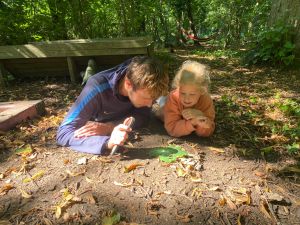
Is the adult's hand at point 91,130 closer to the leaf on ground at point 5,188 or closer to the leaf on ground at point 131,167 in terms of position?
the leaf on ground at point 131,167

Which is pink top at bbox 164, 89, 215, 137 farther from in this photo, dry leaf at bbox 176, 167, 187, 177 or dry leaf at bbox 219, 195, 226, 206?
dry leaf at bbox 219, 195, 226, 206

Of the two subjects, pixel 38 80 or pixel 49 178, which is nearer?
pixel 49 178

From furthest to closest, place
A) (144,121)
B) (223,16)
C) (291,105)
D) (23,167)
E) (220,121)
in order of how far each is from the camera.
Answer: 1. (223,16)
2. (291,105)
3. (220,121)
4. (144,121)
5. (23,167)

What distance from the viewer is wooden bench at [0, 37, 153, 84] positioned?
5.38 metres

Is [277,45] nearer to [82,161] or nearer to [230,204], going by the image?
[230,204]

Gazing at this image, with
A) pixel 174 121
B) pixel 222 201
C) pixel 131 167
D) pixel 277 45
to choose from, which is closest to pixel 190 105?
pixel 174 121

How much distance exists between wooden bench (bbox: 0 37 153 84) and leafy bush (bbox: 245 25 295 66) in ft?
8.40

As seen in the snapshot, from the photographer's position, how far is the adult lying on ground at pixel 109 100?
8.07 feet

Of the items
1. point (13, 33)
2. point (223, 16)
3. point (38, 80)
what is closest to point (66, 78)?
point (38, 80)

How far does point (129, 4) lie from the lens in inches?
321

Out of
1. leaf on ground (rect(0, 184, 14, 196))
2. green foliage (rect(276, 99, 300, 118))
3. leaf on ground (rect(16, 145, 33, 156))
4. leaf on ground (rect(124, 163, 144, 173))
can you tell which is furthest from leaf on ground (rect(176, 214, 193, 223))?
green foliage (rect(276, 99, 300, 118))

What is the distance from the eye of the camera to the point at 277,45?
6145 mm

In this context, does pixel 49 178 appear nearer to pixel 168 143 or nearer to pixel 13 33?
pixel 168 143

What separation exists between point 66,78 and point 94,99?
3.64 metres
